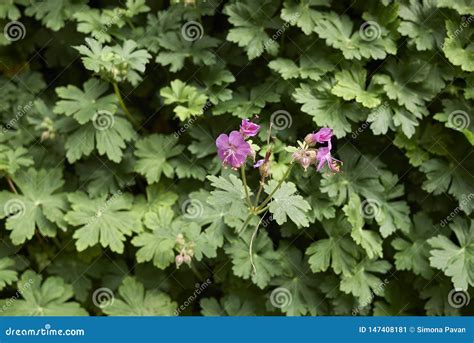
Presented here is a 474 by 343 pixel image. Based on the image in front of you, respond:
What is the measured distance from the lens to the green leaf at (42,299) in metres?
3.47

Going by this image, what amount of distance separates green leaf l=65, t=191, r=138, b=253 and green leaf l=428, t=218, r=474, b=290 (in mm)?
1660

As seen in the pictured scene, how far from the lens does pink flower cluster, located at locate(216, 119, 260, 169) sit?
2.54m

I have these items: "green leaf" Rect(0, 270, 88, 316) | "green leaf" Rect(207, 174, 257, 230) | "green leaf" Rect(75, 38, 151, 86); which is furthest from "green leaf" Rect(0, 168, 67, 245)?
"green leaf" Rect(207, 174, 257, 230)

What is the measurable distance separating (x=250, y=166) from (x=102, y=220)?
883 millimetres

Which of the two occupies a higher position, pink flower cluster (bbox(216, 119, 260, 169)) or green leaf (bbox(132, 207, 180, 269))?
pink flower cluster (bbox(216, 119, 260, 169))

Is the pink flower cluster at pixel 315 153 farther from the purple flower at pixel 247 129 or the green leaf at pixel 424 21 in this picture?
the green leaf at pixel 424 21

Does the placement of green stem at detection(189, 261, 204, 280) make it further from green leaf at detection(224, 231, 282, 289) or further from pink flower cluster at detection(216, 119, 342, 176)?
pink flower cluster at detection(216, 119, 342, 176)

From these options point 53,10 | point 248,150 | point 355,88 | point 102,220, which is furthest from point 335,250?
point 53,10

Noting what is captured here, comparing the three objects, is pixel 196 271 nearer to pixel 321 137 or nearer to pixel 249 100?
pixel 249 100

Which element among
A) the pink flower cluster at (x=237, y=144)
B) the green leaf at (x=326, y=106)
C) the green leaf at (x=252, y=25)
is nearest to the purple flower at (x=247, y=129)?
the pink flower cluster at (x=237, y=144)

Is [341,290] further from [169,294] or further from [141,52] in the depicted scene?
[141,52]

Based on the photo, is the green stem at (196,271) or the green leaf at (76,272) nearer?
the green stem at (196,271)

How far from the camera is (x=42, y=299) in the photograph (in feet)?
11.6

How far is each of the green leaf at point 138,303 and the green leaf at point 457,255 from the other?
1.49 metres
